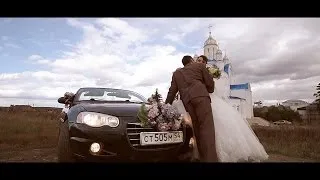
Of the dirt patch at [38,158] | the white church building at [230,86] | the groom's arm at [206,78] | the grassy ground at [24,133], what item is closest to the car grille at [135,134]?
the groom's arm at [206,78]

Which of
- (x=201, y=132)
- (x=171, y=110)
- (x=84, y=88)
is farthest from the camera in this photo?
(x=84, y=88)

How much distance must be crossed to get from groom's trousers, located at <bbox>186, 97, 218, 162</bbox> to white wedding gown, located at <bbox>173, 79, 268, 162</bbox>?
0.16 meters

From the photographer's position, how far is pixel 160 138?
3598 millimetres

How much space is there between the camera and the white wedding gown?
469cm

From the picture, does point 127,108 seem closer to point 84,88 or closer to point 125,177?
point 84,88

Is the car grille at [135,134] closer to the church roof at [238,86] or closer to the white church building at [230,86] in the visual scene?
the white church building at [230,86]

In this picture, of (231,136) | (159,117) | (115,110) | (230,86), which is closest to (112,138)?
(115,110)

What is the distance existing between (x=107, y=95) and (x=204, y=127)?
1499 millimetres

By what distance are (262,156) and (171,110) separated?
82.7 inches

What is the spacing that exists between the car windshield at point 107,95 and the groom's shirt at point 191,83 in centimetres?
59

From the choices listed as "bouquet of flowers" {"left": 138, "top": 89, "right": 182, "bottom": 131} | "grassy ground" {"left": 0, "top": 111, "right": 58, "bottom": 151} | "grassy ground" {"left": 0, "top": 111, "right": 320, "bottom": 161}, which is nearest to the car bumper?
"bouquet of flowers" {"left": 138, "top": 89, "right": 182, "bottom": 131}

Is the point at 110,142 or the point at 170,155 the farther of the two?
the point at 170,155

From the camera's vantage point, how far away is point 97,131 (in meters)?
3.35
